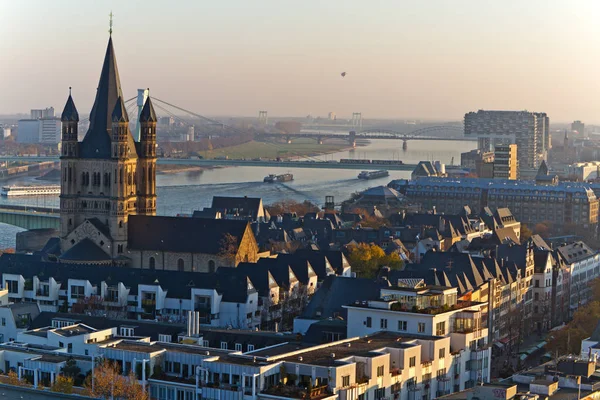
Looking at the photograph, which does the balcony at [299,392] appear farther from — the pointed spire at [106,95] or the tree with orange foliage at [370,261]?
the pointed spire at [106,95]

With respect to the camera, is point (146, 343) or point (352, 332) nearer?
point (146, 343)

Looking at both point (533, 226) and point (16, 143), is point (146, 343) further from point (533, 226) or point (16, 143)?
point (16, 143)

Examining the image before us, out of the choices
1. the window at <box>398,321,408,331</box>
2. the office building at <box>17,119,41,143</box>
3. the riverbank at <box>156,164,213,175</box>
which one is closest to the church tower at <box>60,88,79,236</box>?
the window at <box>398,321,408,331</box>

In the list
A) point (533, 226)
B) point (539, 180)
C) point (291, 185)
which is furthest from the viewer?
point (291, 185)

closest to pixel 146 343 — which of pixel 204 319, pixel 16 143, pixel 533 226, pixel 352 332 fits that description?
pixel 352 332

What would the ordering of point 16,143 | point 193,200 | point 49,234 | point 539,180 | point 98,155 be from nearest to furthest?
point 98,155
point 49,234
point 539,180
point 193,200
point 16,143

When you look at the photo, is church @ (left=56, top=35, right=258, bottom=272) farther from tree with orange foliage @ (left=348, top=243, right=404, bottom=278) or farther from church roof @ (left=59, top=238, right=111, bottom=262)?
tree with orange foliage @ (left=348, top=243, right=404, bottom=278)

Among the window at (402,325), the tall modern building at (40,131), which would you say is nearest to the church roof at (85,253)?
the window at (402,325)
